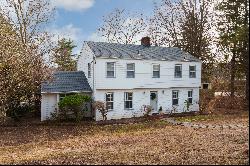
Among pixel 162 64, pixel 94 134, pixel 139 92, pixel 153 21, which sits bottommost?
pixel 94 134

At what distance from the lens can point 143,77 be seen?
33875 mm

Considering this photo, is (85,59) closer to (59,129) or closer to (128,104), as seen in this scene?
(128,104)

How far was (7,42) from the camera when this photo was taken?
2741 cm

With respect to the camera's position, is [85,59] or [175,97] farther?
[175,97]

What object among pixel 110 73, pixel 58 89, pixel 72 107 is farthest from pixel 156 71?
pixel 58 89

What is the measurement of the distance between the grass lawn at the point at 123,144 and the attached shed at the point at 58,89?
2.99 meters

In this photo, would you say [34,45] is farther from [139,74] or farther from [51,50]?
[139,74]

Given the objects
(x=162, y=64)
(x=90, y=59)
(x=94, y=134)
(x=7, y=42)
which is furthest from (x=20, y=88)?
(x=162, y=64)

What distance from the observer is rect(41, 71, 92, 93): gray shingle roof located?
32141mm

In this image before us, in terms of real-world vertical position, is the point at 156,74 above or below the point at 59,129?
above

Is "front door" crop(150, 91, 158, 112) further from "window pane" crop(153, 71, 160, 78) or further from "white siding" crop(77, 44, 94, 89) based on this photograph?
"white siding" crop(77, 44, 94, 89)

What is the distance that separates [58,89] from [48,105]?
173 centimetres

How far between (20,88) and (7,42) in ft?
14.8

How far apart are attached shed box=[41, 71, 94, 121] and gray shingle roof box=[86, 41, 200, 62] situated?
12.3 feet
